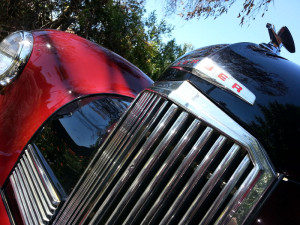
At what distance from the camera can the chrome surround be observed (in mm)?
830

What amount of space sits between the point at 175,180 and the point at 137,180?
142 mm

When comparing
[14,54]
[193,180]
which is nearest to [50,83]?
[14,54]

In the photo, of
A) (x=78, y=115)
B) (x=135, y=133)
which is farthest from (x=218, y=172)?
(x=78, y=115)

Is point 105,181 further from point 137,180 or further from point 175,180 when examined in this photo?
point 175,180

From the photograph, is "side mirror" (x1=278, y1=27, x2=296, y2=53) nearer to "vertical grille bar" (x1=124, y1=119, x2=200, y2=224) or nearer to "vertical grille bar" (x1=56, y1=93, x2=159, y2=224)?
"vertical grille bar" (x1=56, y1=93, x2=159, y2=224)

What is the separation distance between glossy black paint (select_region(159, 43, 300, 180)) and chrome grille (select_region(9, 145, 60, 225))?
0.75m

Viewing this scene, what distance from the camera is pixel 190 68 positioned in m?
1.27

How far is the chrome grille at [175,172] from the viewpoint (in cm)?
86

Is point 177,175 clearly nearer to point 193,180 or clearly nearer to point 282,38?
point 193,180

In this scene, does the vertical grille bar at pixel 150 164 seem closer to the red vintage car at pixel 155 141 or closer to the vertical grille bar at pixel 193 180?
the red vintage car at pixel 155 141

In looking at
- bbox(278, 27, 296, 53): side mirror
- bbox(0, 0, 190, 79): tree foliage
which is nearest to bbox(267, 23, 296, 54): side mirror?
bbox(278, 27, 296, 53): side mirror

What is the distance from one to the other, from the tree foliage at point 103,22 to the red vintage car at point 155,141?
18.1 feet

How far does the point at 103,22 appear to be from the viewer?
7742 millimetres

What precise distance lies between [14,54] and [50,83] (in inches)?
11.1
